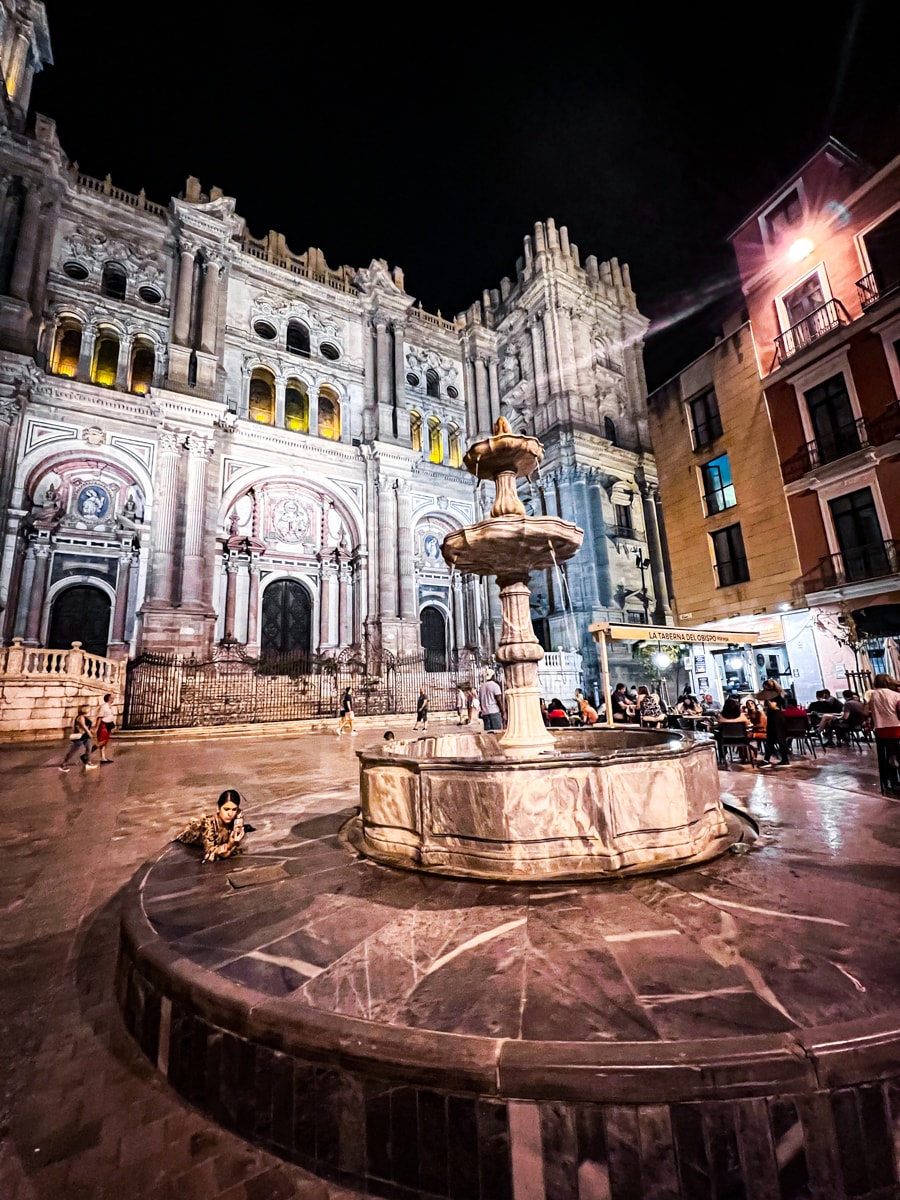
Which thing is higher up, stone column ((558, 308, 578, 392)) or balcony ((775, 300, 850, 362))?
stone column ((558, 308, 578, 392))

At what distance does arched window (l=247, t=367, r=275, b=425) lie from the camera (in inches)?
947

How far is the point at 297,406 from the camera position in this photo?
25.2 m

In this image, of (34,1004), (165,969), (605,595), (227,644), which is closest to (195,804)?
(34,1004)

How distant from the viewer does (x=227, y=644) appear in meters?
19.9

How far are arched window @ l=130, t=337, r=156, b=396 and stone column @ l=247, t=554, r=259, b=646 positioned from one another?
343 inches

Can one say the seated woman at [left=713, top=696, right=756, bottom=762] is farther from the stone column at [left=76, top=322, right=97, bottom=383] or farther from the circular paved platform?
the stone column at [left=76, top=322, right=97, bottom=383]

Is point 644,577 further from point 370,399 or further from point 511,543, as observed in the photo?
point 511,543

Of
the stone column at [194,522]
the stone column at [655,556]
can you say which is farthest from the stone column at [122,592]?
the stone column at [655,556]

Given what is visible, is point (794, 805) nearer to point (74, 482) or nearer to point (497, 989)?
point (497, 989)

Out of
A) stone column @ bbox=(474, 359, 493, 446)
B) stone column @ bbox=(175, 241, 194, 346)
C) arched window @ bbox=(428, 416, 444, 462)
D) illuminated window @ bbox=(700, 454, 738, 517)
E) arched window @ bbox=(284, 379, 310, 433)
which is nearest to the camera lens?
illuminated window @ bbox=(700, 454, 738, 517)

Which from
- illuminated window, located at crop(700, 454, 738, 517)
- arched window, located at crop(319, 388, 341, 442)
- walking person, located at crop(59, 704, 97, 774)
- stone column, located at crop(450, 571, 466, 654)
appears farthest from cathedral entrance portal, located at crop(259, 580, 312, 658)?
illuminated window, located at crop(700, 454, 738, 517)

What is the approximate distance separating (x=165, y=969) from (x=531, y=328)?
32.2m

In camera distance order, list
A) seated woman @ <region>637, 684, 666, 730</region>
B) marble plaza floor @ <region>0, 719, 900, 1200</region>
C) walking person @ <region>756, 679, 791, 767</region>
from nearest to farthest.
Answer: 1. marble plaza floor @ <region>0, 719, 900, 1200</region>
2. walking person @ <region>756, 679, 791, 767</region>
3. seated woman @ <region>637, 684, 666, 730</region>

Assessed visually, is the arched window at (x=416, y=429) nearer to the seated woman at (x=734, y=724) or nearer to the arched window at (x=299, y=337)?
the arched window at (x=299, y=337)
